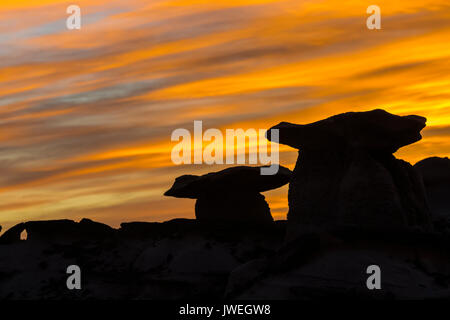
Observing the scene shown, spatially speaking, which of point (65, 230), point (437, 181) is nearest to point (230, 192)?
point (65, 230)

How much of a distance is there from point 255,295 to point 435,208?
19.3m

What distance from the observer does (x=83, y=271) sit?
110 feet

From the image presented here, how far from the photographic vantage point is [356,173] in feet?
94.6

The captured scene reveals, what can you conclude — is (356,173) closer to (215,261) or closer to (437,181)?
(215,261)

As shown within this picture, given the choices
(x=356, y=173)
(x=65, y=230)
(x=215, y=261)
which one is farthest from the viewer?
(x=65, y=230)

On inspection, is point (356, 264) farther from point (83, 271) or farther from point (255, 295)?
point (83, 271)

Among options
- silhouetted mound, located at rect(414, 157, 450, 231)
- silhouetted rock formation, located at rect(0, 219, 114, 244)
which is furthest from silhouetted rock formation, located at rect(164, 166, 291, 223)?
silhouetted mound, located at rect(414, 157, 450, 231)

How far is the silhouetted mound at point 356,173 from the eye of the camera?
28.5 m

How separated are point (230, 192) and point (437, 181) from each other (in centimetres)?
1022

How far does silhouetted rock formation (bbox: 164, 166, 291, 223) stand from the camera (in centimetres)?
3869

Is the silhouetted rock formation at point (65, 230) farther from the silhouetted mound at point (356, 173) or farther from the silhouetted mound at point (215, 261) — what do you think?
the silhouetted mound at point (356, 173)

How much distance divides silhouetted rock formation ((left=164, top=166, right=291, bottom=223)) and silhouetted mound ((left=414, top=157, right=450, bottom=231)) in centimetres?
706

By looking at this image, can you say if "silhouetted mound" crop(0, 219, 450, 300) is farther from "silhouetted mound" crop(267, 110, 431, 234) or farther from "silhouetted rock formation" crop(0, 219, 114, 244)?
"silhouetted mound" crop(267, 110, 431, 234)
